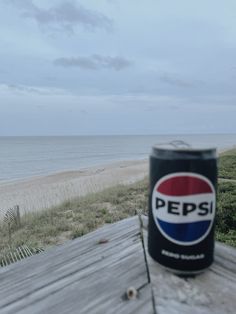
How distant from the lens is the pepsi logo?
103 centimetres

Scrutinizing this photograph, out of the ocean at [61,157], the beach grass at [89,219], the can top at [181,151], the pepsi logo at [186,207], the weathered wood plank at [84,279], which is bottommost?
the ocean at [61,157]

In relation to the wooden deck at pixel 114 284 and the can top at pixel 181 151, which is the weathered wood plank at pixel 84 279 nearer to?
the wooden deck at pixel 114 284

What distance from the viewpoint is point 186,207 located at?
40.6 inches

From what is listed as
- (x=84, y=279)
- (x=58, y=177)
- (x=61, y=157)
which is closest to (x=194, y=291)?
(x=84, y=279)

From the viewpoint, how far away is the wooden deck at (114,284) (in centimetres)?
100

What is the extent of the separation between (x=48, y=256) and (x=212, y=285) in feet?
2.84

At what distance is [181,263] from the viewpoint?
1.07m

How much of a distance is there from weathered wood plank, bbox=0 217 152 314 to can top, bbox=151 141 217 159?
382 mm

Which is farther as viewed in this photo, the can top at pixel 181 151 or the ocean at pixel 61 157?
the ocean at pixel 61 157

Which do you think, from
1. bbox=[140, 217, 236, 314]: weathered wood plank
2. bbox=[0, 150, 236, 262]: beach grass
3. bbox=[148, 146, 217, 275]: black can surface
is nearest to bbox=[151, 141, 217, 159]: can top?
bbox=[148, 146, 217, 275]: black can surface

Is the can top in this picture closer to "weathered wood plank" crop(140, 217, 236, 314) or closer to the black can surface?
the black can surface

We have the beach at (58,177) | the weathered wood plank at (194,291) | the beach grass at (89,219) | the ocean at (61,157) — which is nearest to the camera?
the weathered wood plank at (194,291)

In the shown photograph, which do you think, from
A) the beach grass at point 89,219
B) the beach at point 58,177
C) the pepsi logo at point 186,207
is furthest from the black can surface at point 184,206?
the beach grass at point 89,219

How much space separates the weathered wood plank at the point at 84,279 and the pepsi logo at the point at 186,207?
185mm
